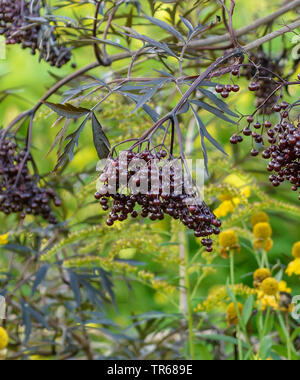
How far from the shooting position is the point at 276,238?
1.86 meters

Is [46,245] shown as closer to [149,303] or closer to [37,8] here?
[37,8]

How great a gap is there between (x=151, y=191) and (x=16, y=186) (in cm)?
42

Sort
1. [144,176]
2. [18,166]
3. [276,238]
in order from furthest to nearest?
[276,238] → [18,166] → [144,176]

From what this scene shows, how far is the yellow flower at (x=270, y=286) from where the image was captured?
1.05 metres

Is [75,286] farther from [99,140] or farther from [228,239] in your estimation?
[99,140]

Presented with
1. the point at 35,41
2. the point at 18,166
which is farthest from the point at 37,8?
the point at 18,166

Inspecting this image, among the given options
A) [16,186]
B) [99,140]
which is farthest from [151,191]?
[16,186]

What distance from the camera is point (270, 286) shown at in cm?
105

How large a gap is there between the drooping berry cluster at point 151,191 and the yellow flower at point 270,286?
0.48 meters

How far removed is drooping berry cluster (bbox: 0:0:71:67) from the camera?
3.17 ft

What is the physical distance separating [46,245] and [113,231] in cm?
28

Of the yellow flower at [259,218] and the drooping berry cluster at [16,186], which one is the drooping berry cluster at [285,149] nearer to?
the drooping berry cluster at [16,186]

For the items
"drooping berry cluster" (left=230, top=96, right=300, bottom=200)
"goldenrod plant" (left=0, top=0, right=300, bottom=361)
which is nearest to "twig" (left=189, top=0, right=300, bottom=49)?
"goldenrod plant" (left=0, top=0, right=300, bottom=361)

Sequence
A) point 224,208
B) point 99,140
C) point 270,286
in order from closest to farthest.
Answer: point 99,140
point 270,286
point 224,208
